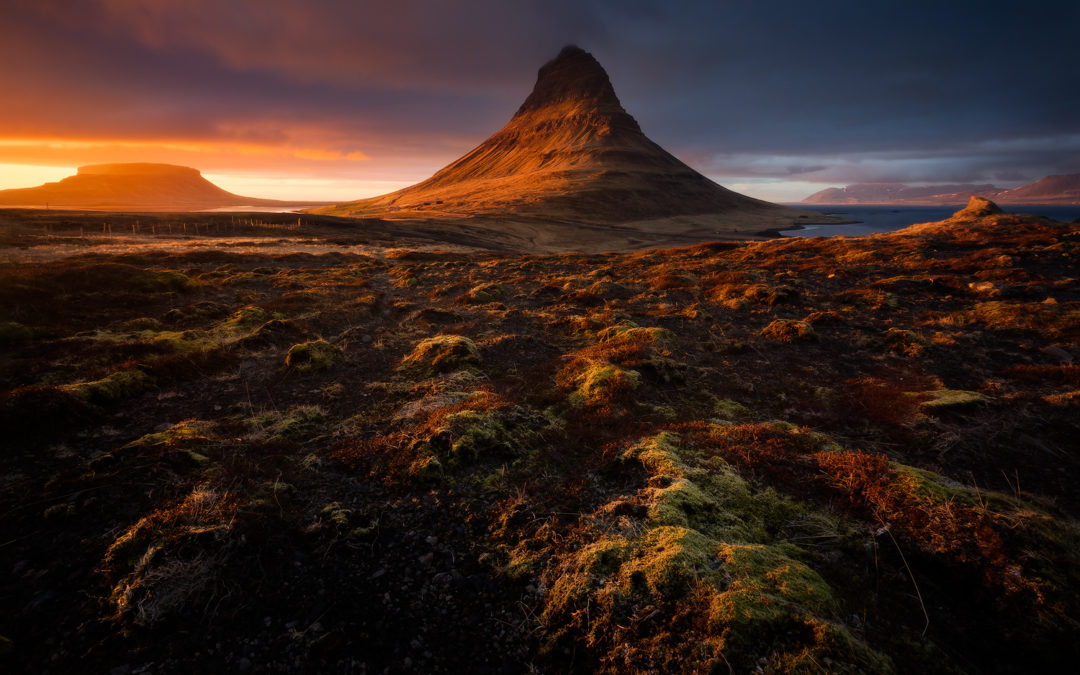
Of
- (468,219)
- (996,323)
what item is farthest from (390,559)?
(468,219)

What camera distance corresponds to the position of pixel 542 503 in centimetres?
668

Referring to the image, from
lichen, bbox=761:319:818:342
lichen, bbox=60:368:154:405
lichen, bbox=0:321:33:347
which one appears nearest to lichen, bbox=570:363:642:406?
lichen, bbox=761:319:818:342

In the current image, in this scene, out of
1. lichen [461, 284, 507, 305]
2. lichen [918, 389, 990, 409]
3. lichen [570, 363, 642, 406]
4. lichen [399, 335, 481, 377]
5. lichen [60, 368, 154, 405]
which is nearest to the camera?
lichen [918, 389, 990, 409]

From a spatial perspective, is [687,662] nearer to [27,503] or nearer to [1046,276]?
[27,503]

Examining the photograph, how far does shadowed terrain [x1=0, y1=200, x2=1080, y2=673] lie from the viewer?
4336 mm

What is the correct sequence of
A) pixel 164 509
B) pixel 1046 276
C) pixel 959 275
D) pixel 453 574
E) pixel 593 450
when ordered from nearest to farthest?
pixel 453 574 < pixel 164 509 < pixel 593 450 < pixel 1046 276 < pixel 959 275

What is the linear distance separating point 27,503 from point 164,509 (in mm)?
2223

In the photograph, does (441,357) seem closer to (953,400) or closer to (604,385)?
(604,385)

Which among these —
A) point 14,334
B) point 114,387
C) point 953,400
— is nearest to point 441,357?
point 114,387

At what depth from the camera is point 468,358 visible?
46.2 feet

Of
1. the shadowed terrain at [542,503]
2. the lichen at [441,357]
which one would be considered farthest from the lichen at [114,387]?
the lichen at [441,357]

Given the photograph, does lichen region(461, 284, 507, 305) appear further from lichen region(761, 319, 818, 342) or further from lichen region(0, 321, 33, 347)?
lichen region(0, 321, 33, 347)

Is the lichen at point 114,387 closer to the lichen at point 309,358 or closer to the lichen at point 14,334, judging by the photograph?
the lichen at point 309,358

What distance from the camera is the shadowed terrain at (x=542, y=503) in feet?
14.2
